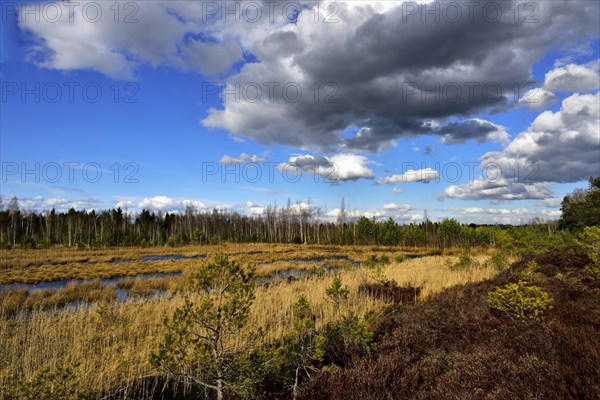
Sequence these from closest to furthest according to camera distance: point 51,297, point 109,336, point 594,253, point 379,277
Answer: point 109,336 < point 594,253 < point 379,277 < point 51,297

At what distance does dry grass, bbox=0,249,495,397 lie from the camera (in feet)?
20.3

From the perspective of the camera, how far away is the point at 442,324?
20.2 ft

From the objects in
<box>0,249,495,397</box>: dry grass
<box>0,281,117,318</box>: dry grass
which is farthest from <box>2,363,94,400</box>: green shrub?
<box>0,281,117,318</box>: dry grass

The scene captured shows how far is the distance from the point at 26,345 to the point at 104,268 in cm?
2336

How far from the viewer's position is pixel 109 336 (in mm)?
8305

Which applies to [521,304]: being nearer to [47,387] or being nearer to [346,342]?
[346,342]

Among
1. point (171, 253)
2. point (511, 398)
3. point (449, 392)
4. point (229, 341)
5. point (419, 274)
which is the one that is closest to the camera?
point (511, 398)

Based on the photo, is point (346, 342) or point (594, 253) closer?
point (346, 342)

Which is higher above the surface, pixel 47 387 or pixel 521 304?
pixel 521 304

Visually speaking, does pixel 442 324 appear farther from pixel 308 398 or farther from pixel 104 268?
pixel 104 268

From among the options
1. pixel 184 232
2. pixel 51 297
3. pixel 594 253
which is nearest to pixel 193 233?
pixel 184 232

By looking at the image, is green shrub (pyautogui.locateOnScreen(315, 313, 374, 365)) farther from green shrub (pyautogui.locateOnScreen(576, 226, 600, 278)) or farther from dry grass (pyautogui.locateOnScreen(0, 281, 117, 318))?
dry grass (pyautogui.locateOnScreen(0, 281, 117, 318))

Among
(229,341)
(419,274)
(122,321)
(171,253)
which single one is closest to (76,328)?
(122,321)

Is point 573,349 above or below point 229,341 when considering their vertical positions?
above
